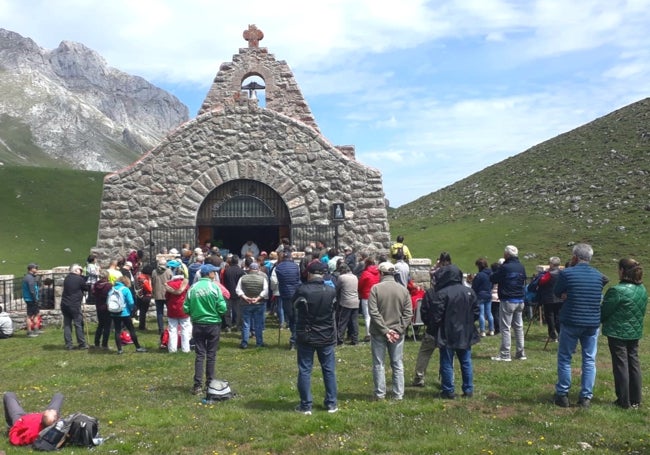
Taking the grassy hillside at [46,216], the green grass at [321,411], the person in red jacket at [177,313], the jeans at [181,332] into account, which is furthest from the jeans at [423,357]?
the grassy hillside at [46,216]

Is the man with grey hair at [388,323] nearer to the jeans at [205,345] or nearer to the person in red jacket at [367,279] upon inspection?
the jeans at [205,345]

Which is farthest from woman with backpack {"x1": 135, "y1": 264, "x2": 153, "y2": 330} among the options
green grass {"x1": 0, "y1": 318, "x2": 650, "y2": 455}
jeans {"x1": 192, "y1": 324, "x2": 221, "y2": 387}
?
jeans {"x1": 192, "y1": 324, "x2": 221, "y2": 387}

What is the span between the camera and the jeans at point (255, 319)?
507 inches

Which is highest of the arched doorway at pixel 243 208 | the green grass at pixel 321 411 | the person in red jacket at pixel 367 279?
the arched doorway at pixel 243 208

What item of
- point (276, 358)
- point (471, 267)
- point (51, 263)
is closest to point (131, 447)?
point (276, 358)

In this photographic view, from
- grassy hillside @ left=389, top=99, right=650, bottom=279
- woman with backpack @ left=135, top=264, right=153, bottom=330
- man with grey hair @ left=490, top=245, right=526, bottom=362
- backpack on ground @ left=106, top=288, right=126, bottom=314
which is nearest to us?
man with grey hair @ left=490, top=245, right=526, bottom=362

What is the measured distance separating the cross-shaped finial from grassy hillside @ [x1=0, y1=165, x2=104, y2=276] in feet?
63.6

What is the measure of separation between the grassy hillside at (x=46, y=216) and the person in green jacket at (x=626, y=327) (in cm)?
3103

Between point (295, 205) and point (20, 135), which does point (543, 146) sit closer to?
point (295, 205)

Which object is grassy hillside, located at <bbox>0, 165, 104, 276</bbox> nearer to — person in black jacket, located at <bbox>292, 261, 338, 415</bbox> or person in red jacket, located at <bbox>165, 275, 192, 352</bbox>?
person in red jacket, located at <bbox>165, 275, 192, 352</bbox>

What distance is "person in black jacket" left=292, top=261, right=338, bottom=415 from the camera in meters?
8.26

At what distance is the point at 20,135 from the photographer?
509 feet

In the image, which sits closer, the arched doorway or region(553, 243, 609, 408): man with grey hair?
region(553, 243, 609, 408): man with grey hair

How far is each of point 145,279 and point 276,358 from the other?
15.1 ft
